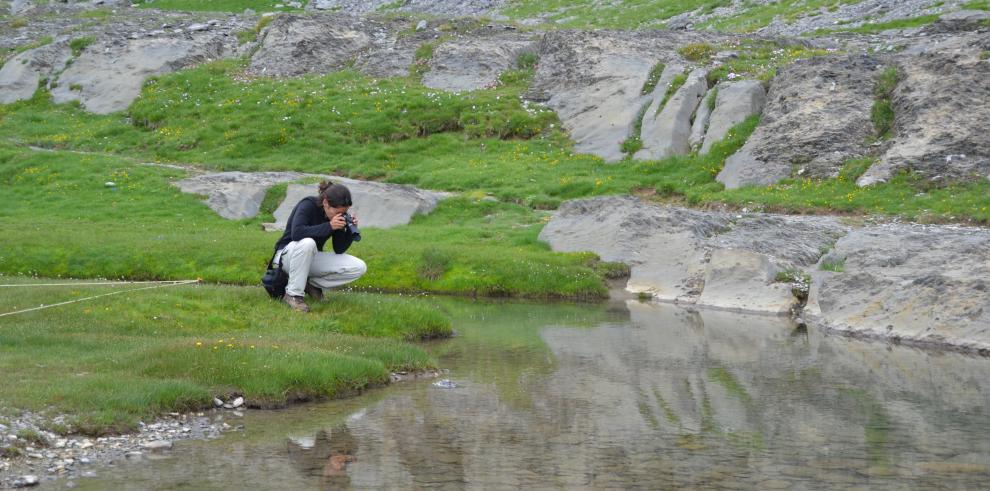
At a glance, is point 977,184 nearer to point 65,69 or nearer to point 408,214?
point 408,214

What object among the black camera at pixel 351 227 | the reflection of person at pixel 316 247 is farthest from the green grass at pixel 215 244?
the black camera at pixel 351 227

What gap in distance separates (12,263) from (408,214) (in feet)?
51.4

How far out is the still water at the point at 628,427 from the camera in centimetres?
1203

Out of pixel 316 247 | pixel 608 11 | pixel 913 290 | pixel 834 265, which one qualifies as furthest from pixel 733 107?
pixel 608 11

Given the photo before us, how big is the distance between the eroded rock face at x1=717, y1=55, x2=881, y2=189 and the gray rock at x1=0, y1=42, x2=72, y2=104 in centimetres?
4813

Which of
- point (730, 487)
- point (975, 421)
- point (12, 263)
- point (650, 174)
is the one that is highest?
point (730, 487)

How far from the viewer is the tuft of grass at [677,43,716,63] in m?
58.2

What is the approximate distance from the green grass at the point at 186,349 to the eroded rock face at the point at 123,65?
48.3 metres

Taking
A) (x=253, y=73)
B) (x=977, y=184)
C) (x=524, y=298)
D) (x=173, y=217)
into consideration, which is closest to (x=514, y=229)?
(x=524, y=298)

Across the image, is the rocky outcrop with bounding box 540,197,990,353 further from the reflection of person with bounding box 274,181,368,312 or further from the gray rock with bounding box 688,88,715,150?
the gray rock with bounding box 688,88,715,150

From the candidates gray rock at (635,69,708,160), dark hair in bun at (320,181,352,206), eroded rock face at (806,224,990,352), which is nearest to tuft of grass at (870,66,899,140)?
gray rock at (635,69,708,160)

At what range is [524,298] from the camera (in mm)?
31484

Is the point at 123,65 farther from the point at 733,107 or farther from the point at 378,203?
the point at 733,107

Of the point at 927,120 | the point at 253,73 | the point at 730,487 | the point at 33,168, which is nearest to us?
the point at 730,487
